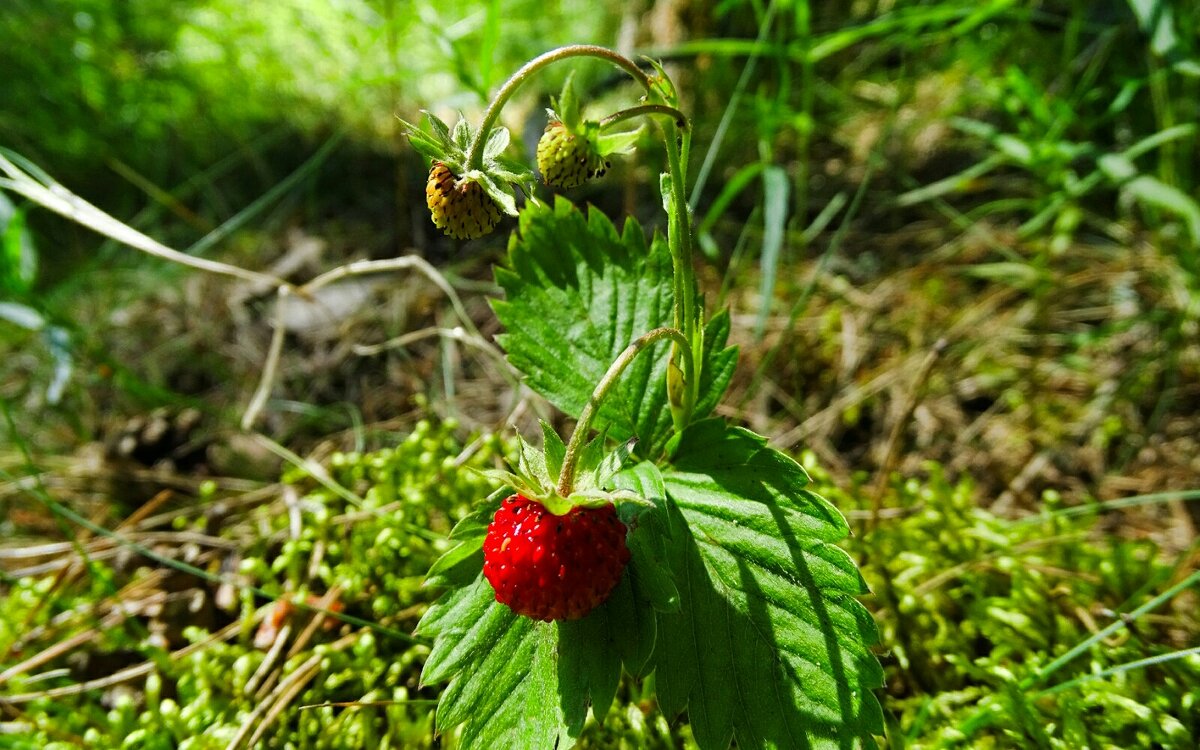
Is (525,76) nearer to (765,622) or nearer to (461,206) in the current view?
(461,206)

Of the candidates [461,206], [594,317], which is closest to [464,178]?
[461,206]

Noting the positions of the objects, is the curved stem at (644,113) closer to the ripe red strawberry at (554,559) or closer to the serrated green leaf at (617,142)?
the serrated green leaf at (617,142)

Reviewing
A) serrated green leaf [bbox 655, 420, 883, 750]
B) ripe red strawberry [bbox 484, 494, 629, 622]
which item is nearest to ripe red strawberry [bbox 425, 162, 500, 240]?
ripe red strawberry [bbox 484, 494, 629, 622]

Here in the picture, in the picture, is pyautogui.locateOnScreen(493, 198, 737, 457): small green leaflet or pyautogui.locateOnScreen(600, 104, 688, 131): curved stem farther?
pyautogui.locateOnScreen(493, 198, 737, 457): small green leaflet

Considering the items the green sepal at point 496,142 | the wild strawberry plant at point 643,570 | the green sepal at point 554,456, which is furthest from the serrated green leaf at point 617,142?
the green sepal at point 554,456

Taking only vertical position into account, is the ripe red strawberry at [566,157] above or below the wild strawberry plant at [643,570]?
above

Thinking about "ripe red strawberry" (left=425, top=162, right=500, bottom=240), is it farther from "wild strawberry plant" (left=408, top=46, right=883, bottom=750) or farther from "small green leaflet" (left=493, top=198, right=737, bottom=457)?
"small green leaflet" (left=493, top=198, right=737, bottom=457)
